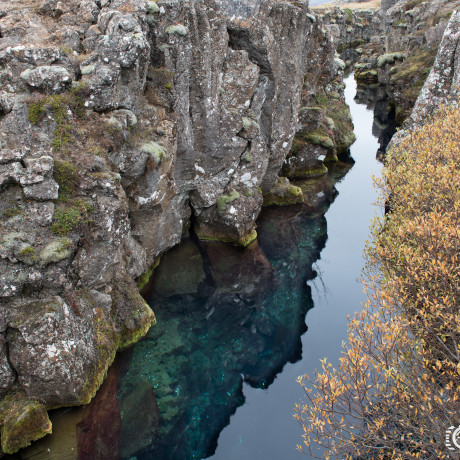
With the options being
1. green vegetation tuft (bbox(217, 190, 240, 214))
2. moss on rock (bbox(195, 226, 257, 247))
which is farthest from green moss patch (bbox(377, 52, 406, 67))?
moss on rock (bbox(195, 226, 257, 247))

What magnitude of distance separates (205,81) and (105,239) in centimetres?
1281

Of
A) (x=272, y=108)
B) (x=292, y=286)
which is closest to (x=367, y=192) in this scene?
(x=272, y=108)

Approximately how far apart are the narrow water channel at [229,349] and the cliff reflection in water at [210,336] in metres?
0.06

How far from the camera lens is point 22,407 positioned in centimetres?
1459

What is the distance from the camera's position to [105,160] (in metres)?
17.8

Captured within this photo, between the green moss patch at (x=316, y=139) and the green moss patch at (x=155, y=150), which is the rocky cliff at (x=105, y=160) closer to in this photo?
the green moss patch at (x=155, y=150)

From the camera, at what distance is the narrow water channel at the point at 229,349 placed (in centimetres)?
1603

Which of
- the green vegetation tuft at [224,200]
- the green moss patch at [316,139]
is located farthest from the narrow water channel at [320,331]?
the green vegetation tuft at [224,200]

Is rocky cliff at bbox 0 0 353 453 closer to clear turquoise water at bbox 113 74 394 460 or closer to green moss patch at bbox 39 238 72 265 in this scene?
green moss patch at bbox 39 238 72 265

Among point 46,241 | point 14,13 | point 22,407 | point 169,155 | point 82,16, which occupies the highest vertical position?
point 82,16

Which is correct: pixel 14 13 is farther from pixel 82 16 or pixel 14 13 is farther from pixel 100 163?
pixel 100 163

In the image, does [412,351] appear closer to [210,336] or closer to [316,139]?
[210,336]

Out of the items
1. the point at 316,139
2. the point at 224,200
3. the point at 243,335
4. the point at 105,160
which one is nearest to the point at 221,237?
the point at 224,200

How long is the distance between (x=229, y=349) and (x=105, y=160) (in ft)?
37.7
